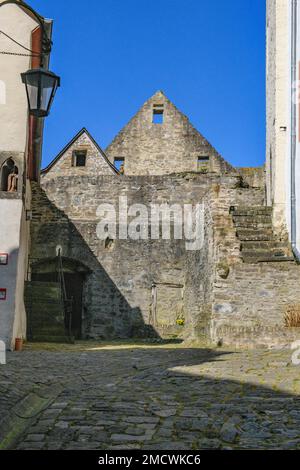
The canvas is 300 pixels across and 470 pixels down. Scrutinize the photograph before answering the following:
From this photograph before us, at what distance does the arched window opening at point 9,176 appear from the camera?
39.3 feet

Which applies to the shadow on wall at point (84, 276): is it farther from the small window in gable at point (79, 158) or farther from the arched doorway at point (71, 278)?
the small window in gable at point (79, 158)

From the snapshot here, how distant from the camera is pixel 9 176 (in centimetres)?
1198

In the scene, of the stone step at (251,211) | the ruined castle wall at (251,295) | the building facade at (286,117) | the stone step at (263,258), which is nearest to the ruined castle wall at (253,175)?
the building facade at (286,117)

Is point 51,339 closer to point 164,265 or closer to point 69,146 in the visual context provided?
point 164,265

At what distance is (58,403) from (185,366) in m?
3.00

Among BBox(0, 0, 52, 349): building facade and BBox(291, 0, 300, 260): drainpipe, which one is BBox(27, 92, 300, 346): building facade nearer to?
BBox(291, 0, 300, 260): drainpipe

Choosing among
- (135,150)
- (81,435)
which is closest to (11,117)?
(81,435)

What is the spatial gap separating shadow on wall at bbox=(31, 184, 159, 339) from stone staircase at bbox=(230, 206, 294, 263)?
5.55 m

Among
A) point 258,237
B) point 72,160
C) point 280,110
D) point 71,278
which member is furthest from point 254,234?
point 72,160

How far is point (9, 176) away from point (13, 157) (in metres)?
0.39

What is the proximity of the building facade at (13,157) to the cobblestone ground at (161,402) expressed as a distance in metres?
2.13

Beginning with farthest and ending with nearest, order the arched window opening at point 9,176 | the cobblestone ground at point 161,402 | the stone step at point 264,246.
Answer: the stone step at point 264,246
the arched window opening at point 9,176
the cobblestone ground at point 161,402

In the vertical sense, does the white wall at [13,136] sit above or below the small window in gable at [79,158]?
below
